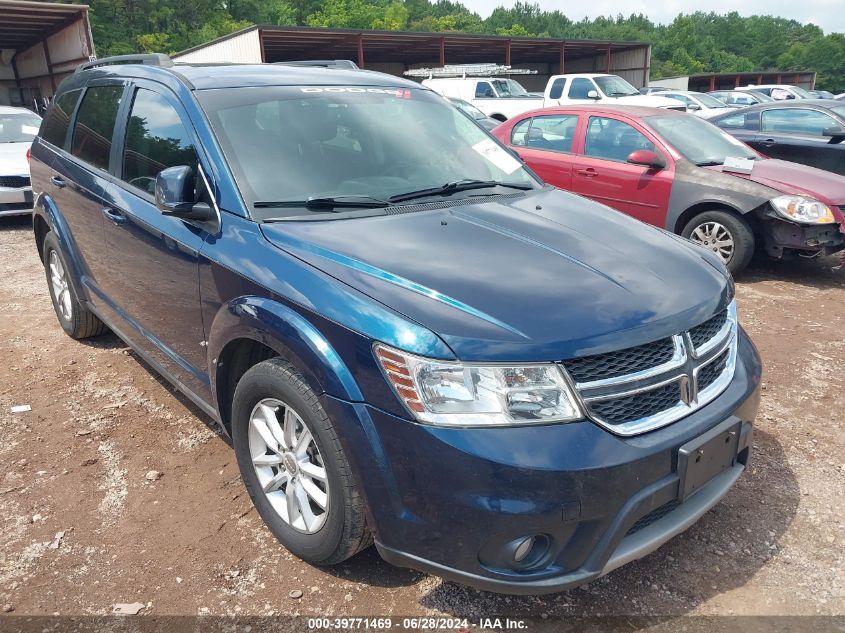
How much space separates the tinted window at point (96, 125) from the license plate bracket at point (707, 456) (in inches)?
129

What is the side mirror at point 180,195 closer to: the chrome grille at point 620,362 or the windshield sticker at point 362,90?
the windshield sticker at point 362,90

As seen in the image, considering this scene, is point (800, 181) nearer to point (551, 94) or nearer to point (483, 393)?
point (483, 393)

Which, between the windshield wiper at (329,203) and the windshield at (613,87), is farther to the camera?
the windshield at (613,87)

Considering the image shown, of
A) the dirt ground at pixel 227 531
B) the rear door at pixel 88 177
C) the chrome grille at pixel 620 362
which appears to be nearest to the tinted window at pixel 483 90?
the rear door at pixel 88 177

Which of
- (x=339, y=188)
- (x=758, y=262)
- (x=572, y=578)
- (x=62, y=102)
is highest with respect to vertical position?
(x=62, y=102)

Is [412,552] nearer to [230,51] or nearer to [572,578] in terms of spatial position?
[572,578]

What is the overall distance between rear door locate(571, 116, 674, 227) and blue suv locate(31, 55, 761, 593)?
353 centimetres

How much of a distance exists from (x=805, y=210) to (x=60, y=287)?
6126mm

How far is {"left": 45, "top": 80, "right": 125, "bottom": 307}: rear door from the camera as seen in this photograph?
149 inches

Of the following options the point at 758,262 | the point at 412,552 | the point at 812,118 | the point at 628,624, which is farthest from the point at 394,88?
the point at 812,118

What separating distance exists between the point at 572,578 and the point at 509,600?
1.61 feet

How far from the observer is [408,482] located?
2.02m

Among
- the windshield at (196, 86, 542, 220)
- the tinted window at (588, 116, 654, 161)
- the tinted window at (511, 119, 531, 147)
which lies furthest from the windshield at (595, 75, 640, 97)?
the windshield at (196, 86, 542, 220)

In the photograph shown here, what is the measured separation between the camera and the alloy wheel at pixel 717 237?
6245mm
